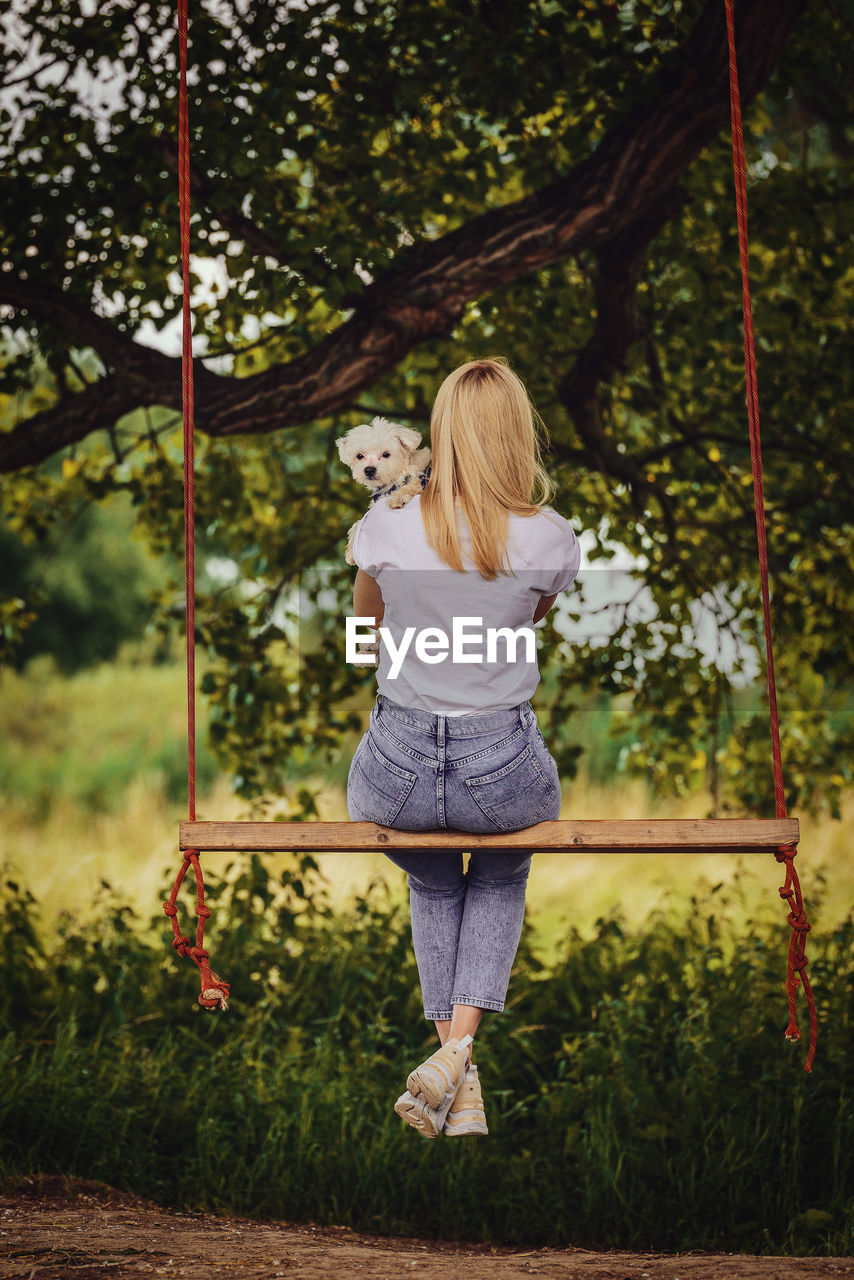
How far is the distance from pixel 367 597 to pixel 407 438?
463mm

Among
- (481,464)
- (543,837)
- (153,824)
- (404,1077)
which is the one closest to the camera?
(543,837)

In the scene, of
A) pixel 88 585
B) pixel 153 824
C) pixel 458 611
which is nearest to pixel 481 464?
pixel 458 611

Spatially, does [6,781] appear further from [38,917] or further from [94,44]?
[94,44]

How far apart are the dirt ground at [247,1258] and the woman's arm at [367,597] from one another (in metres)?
1.47

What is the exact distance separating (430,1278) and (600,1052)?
5.82ft

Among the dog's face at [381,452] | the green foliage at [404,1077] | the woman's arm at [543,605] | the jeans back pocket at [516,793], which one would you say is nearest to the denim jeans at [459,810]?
the jeans back pocket at [516,793]

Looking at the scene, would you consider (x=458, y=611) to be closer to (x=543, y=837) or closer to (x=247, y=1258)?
(x=543, y=837)

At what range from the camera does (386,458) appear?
3059 mm

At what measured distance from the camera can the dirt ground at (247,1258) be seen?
2.90 metres

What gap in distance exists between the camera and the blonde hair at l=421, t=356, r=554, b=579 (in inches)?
104

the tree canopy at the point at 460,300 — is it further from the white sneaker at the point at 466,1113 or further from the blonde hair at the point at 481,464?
the white sneaker at the point at 466,1113

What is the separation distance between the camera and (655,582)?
4.94 meters

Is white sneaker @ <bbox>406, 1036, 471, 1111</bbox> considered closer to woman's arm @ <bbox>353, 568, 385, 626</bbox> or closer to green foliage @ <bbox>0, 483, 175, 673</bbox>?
woman's arm @ <bbox>353, 568, 385, 626</bbox>

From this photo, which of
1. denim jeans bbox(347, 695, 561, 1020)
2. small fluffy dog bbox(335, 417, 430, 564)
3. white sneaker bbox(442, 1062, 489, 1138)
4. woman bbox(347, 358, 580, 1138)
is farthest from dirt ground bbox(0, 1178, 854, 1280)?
small fluffy dog bbox(335, 417, 430, 564)
